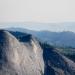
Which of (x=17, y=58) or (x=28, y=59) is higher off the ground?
(x=17, y=58)

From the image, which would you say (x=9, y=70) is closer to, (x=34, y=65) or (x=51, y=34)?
(x=34, y=65)

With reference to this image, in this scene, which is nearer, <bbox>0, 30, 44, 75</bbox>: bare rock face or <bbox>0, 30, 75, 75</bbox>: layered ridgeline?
<bbox>0, 30, 44, 75</bbox>: bare rock face

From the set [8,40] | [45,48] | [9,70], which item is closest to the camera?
[9,70]

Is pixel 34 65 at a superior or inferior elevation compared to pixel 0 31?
inferior

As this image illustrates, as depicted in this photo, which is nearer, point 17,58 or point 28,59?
point 17,58

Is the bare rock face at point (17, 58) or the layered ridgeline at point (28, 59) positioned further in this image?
the layered ridgeline at point (28, 59)

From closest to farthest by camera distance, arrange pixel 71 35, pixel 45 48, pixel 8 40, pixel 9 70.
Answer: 1. pixel 9 70
2. pixel 8 40
3. pixel 45 48
4. pixel 71 35

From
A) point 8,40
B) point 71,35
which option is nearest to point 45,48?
point 8,40

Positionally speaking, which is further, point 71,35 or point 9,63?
point 71,35
